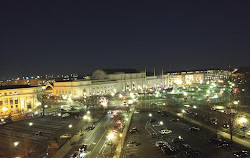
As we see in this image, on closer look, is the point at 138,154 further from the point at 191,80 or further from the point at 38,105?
the point at 191,80

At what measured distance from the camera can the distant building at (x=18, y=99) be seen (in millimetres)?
42312

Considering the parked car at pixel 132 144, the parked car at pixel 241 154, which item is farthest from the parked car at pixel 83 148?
the parked car at pixel 241 154

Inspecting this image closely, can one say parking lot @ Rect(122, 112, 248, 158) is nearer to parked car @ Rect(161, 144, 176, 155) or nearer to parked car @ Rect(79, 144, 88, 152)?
parked car @ Rect(161, 144, 176, 155)

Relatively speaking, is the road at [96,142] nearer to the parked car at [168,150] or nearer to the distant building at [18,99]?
the parked car at [168,150]

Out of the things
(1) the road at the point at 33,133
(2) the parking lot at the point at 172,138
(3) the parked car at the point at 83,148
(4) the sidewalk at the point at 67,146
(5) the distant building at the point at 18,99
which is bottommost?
(1) the road at the point at 33,133

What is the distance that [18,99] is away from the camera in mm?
44656

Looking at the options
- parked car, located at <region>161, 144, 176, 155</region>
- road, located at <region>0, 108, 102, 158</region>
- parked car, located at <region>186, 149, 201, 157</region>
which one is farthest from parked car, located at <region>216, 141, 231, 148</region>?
road, located at <region>0, 108, 102, 158</region>

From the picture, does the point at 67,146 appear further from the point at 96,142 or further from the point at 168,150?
the point at 168,150

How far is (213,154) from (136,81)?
7156 cm

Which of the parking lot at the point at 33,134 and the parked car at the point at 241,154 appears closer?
the parked car at the point at 241,154

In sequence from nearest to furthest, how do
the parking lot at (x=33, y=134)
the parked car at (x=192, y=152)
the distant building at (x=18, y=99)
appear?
the parked car at (x=192, y=152)
the parking lot at (x=33, y=134)
the distant building at (x=18, y=99)

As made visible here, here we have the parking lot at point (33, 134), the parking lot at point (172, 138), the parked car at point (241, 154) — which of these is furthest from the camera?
the parking lot at point (33, 134)

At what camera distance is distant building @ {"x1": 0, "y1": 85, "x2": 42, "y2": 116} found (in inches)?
1666

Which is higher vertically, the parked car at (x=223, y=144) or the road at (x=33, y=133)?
the parked car at (x=223, y=144)
